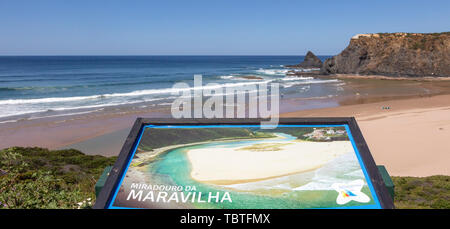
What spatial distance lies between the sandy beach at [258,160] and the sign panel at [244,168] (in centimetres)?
1

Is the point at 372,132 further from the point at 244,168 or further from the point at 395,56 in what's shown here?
the point at 395,56

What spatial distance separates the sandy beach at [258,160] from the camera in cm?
333

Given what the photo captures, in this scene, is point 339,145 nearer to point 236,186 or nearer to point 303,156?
point 303,156

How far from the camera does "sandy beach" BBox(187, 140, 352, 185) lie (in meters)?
3.33

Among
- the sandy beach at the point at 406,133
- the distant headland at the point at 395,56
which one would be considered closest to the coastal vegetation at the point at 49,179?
the sandy beach at the point at 406,133

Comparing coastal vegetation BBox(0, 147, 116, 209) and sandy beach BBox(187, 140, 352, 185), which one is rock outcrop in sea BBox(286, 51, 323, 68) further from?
sandy beach BBox(187, 140, 352, 185)

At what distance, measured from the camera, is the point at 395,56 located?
52.2 meters

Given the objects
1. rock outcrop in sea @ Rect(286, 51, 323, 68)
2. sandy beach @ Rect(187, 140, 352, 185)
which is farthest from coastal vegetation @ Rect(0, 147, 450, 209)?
rock outcrop in sea @ Rect(286, 51, 323, 68)

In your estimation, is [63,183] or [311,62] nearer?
[63,183]

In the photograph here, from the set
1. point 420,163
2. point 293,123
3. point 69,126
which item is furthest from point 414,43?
point 293,123

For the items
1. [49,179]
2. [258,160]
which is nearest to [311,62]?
[49,179]

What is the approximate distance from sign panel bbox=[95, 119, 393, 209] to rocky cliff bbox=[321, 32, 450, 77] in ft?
174

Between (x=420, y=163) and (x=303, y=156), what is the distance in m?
9.03

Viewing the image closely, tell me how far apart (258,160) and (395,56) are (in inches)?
2219
